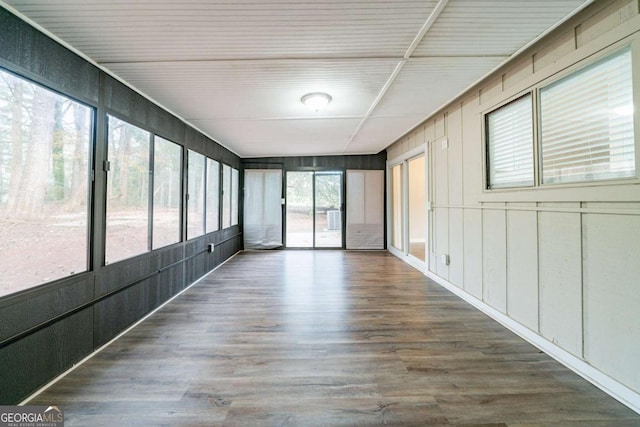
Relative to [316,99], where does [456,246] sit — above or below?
below

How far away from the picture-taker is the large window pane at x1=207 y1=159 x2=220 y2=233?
4.73 metres

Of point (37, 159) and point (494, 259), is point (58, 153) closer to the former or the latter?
point (37, 159)

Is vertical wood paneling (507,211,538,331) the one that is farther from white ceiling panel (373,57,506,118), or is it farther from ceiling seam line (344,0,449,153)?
ceiling seam line (344,0,449,153)

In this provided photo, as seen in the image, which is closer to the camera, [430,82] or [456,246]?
[430,82]

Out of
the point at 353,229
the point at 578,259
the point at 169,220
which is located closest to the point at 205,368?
the point at 169,220

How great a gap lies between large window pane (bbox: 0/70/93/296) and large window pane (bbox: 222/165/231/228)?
332 cm

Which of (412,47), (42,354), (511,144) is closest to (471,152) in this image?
(511,144)

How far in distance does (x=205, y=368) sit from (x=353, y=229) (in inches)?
205

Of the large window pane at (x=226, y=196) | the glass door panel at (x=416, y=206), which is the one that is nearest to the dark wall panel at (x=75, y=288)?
the large window pane at (x=226, y=196)

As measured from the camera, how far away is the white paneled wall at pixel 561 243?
164cm

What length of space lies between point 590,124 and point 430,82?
137cm

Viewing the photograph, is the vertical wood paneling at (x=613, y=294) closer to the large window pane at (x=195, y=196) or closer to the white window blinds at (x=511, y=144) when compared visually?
the white window blinds at (x=511, y=144)

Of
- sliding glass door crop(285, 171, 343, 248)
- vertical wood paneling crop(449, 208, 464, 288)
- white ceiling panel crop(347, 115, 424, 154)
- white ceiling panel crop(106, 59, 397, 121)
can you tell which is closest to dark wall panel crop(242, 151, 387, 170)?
sliding glass door crop(285, 171, 343, 248)

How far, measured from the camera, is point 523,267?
8.02ft
